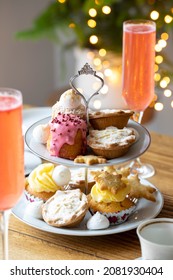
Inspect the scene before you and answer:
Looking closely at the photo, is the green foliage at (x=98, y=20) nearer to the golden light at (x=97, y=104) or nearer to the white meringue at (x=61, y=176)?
the golden light at (x=97, y=104)

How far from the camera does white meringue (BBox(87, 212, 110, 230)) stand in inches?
64.5

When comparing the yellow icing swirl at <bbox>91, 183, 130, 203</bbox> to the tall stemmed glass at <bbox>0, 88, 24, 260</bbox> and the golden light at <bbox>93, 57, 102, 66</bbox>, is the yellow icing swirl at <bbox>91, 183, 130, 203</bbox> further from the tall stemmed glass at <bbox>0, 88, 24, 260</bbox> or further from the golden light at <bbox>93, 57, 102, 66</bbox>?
the golden light at <bbox>93, 57, 102, 66</bbox>

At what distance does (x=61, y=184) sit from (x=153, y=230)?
0.31m

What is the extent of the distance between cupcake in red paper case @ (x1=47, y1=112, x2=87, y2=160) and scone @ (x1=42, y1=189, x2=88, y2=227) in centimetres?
10

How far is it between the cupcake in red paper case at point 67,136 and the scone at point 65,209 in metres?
0.10

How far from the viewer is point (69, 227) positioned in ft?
5.41

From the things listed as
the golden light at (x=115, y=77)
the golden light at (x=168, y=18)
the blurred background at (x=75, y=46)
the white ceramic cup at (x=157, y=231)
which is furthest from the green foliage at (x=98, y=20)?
the white ceramic cup at (x=157, y=231)

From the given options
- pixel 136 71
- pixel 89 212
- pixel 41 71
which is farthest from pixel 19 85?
pixel 89 212

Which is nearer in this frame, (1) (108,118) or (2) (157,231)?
(2) (157,231)

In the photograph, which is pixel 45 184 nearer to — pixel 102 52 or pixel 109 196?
pixel 109 196

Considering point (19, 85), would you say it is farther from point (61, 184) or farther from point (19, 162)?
point (19, 162)

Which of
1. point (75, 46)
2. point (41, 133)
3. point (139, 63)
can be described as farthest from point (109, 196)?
point (75, 46)

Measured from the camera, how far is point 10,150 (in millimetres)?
1291

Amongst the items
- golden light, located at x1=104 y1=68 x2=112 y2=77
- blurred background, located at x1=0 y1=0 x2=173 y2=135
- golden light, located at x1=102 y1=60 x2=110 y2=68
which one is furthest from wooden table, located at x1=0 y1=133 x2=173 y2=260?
golden light, located at x1=102 y1=60 x2=110 y2=68
